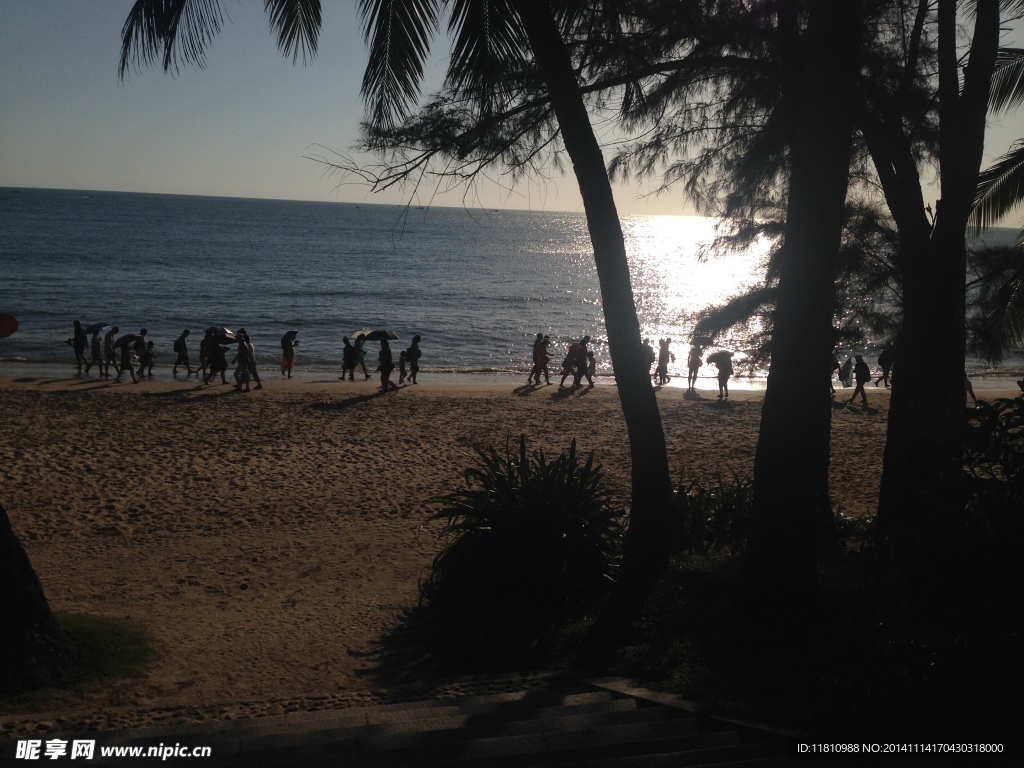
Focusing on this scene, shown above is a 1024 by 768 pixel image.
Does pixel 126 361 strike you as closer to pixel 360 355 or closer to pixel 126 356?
pixel 126 356

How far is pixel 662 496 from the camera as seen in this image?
741 cm

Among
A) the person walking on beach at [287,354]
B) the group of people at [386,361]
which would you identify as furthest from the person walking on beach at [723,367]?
the person walking on beach at [287,354]

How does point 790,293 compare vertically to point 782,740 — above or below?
above

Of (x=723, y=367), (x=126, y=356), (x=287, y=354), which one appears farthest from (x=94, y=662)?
(x=287, y=354)

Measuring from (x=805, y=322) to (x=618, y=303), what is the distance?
6.66 feet

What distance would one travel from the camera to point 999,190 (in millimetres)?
9531

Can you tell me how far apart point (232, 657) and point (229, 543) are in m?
3.26

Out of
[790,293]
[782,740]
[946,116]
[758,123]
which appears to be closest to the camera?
[782,740]

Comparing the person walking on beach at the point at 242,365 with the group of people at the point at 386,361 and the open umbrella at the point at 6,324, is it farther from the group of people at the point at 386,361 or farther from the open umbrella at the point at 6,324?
the open umbrella at the point at 6,324

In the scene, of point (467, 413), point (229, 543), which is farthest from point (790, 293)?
point (467, 413)

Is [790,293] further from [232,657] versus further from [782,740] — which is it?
[232,657]

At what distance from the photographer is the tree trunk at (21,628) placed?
515 cm

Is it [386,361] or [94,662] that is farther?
[386,361]

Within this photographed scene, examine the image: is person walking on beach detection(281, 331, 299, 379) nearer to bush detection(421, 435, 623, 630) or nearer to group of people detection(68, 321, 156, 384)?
group of people detection(68, 321, 156, 384)
